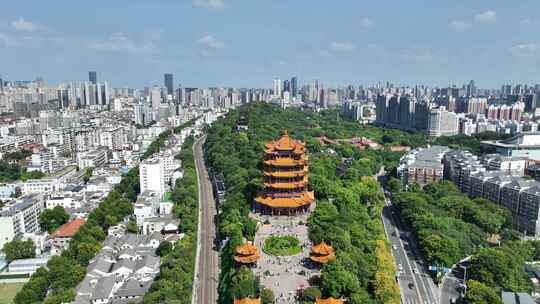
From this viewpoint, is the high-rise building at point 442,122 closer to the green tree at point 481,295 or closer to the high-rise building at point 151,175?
the high-rise building at point 151,175

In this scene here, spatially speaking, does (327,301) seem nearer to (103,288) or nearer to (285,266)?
(285,266)

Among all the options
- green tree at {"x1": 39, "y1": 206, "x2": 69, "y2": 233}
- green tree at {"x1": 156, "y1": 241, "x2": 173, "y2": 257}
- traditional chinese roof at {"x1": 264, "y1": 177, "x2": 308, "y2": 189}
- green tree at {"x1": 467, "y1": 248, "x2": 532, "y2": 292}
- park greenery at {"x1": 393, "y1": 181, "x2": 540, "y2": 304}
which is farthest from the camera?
green tree at {"x1": 39, "y1": 206, "x2": 69, "y2": 233}

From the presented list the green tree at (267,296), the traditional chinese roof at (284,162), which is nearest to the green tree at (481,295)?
the green tree at (267,296)

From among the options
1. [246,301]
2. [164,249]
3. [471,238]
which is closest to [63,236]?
[164,249]

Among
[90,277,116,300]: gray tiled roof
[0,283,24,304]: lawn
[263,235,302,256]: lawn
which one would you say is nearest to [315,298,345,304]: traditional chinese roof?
[263,235,302,256]: lawn

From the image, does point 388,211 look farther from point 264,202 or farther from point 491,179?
point 264,202

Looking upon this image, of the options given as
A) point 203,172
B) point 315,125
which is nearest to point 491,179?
point 203,172

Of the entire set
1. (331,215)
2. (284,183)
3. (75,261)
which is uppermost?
(284,183)

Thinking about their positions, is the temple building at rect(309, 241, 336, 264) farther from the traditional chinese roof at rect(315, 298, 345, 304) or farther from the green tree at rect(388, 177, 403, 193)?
the green tree at rect(388, 177, 403, 193)

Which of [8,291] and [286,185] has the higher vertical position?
[286,185]
